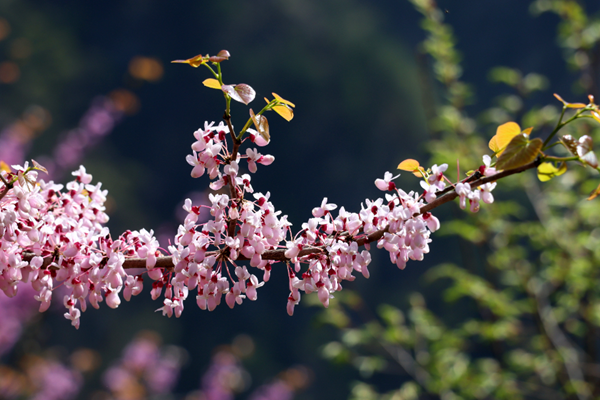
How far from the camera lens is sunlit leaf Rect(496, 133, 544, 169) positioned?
0.32 metres

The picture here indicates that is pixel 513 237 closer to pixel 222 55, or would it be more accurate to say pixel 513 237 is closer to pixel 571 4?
pixel 571 4

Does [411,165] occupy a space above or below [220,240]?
above

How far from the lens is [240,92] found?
0.34m

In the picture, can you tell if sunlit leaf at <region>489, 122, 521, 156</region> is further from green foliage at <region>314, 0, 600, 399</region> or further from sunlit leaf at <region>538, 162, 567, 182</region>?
green foliage at <region>314, 0, 600, 399</region>

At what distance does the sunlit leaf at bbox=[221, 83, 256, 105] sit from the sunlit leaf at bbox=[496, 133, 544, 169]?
20 centimetres

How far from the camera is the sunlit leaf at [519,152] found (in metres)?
0.32

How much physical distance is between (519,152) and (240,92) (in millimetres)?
225

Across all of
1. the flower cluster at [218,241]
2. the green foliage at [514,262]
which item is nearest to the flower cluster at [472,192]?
the flower cluster at [218,241]

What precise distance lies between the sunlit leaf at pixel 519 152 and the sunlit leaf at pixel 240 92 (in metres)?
0.20

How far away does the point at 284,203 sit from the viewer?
2.73 m

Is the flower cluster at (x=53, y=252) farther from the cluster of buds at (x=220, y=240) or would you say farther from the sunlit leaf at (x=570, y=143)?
the sunlit leaf at (x=570, y=143)

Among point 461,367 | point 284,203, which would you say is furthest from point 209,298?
point 284,203

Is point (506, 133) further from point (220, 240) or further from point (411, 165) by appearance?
→ point (220, 240)

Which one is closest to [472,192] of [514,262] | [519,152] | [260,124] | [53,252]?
[519,152]
